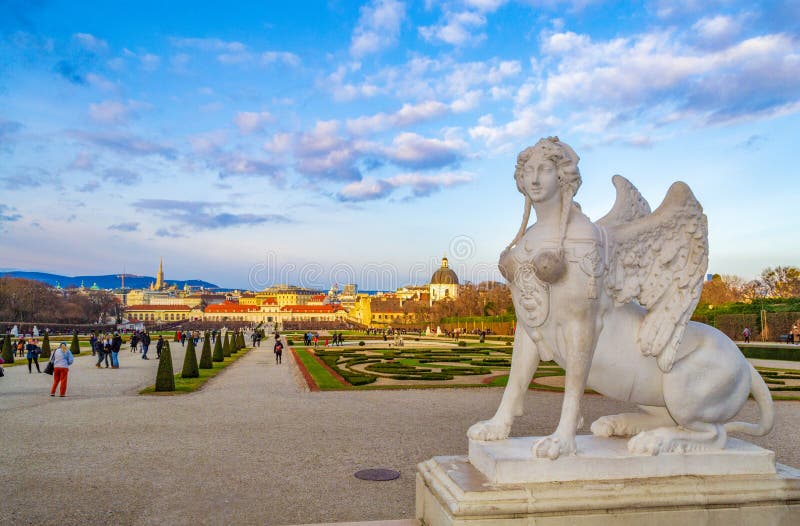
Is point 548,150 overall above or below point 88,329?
above

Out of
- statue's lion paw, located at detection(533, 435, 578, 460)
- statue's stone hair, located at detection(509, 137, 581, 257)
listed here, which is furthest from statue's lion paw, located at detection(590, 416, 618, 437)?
statue's stone hair, located at detection(509, 137, 581, 257)

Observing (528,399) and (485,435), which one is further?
(528,399)

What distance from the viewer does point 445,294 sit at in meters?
127

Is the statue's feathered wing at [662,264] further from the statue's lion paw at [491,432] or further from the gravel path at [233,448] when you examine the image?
the gravel path at [233,448]

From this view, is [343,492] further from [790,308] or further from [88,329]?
[88,329]

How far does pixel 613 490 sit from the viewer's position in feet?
10.7

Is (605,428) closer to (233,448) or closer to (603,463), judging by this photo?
(603,463)

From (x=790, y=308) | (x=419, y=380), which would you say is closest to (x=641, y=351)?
(x=419, y=380)

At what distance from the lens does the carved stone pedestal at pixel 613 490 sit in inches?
123

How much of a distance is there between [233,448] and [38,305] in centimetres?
7991

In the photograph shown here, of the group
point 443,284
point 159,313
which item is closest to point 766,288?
point 443,284

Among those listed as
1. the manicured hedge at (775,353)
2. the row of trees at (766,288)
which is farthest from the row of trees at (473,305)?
the manicured hedge at (775,353)

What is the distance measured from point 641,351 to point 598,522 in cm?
109

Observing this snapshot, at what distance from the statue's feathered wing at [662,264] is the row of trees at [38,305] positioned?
262 ft
